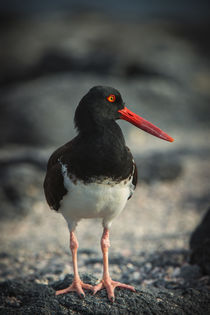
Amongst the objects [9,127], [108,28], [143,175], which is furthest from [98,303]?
[108,28]

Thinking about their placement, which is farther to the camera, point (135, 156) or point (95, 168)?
point (135, 156)

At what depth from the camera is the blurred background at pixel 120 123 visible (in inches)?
316

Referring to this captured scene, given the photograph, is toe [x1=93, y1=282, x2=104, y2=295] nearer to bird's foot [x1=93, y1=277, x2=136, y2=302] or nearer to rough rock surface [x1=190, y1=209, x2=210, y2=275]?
bird's foot [x1=93, y1=277, x2=136, y2=302]

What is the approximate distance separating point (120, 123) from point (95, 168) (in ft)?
26.3

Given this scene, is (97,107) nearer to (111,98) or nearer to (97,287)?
(111,98)

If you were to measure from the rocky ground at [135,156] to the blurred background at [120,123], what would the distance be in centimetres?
4

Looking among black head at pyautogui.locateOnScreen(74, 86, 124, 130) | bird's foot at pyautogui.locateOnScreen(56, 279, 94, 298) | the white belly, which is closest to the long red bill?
black head at pyautogui.locateOnScreen(74, 86, 124, 130)

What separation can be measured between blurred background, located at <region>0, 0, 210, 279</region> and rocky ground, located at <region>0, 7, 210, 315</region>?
0.04 metres

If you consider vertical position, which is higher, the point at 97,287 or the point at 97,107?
the point at 97,107

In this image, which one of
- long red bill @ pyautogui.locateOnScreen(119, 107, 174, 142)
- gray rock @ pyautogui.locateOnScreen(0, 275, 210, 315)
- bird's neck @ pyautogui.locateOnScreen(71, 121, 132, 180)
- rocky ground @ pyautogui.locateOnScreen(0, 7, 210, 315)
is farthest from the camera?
rocky ground @ pyautogui.locateOnScreen(0, 7, 210, 315)

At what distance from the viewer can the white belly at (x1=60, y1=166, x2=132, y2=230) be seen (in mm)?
3902

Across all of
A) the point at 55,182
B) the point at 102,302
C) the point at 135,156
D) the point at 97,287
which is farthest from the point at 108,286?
the point at 135,156

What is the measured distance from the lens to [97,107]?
13.4ft

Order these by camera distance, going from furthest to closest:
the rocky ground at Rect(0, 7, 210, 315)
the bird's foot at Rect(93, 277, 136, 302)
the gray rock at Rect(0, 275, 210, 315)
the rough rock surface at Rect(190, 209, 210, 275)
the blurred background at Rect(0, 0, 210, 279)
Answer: the blurred background at Rect(0, 0, 210, 279) < the rough rock surface at Rect(190, 209, 210, 275) < the rocky ground at Rect(0, 7, 210, 315) < the bird's foot at Rect(93, 277, 136, 302) < the gray rock at Rect(0, 275, 210, 315)
